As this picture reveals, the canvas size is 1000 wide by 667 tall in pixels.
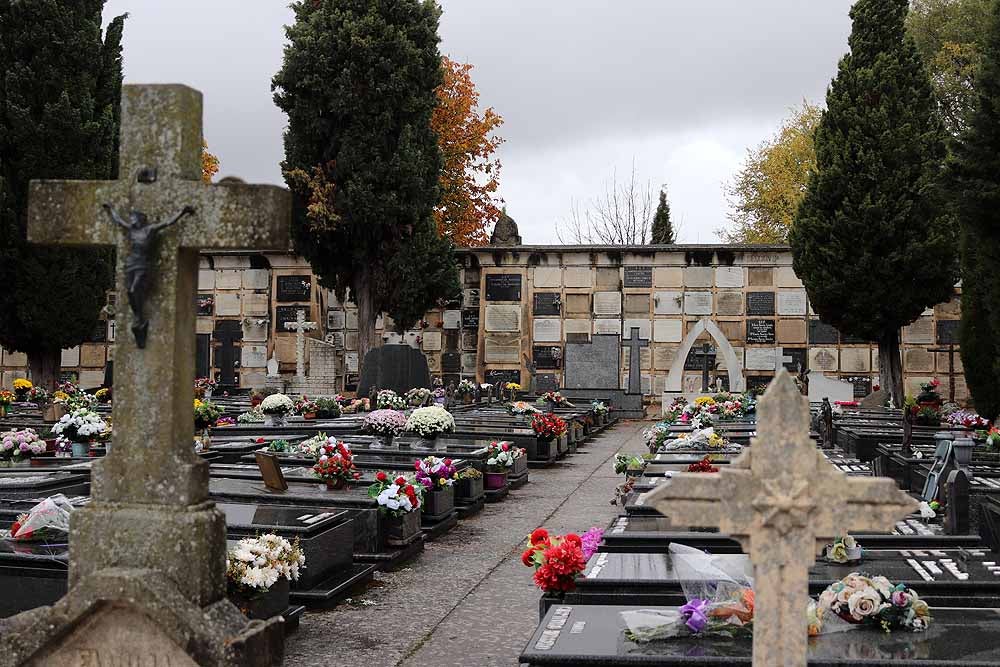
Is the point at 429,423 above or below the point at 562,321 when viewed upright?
below

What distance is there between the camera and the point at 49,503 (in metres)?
6.49

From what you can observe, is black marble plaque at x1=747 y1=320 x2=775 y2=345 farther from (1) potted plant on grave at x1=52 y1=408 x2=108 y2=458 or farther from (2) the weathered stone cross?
(2) the weathered stone cross

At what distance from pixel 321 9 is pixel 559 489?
15.5 meters

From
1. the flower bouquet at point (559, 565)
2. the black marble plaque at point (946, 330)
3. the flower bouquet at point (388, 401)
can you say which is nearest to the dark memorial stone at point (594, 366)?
the black marble plaque at point (946, 330)

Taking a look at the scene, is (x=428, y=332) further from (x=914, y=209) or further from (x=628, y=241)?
(x=628, y=241)

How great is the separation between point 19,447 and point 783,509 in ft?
33.2

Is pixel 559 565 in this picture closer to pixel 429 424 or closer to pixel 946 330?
pixel 429 424

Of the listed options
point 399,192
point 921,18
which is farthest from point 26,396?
point 921,18

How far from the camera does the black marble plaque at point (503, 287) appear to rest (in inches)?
1079

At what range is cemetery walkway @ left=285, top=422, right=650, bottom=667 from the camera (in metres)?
5.71

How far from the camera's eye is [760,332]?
26.2 m

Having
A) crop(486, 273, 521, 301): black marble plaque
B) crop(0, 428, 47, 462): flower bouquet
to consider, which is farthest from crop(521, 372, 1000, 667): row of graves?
crop(486, 273, 521, 301): black marble plaque

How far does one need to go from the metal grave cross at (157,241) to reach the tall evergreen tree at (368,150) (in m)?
19.0

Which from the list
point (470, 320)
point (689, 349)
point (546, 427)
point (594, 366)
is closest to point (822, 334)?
point (594, 366)
